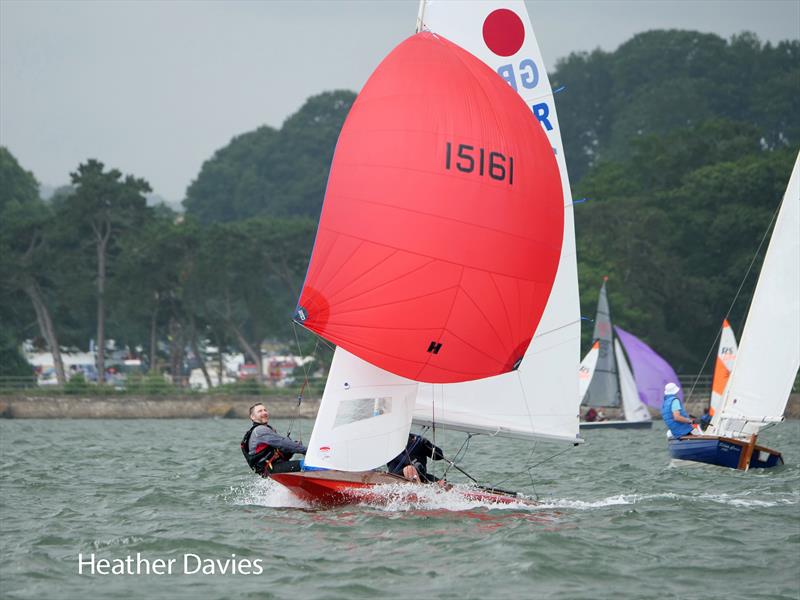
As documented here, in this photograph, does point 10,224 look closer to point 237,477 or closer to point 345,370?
point 237,477

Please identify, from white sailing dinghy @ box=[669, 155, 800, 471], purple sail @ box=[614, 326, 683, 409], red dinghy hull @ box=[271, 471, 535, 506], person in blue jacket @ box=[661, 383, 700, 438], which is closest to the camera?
red dinghy hull @ box=[271, 471, 535, 506]

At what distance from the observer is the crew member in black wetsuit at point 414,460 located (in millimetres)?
12641

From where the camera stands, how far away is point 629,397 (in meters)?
35.3

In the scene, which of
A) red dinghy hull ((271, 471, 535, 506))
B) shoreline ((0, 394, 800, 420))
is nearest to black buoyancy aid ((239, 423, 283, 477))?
red dinghy hull ((271, 471, 535, 506))

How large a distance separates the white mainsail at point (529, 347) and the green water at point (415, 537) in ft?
3.19

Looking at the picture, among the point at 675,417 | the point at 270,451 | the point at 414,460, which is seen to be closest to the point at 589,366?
the point at 675,417

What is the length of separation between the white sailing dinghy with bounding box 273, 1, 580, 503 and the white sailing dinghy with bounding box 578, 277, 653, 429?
22536 mm

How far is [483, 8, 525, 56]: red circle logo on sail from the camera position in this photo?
1394cm

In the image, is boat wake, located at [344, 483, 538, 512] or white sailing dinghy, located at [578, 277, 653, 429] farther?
white sailing dinghy, located at [578, 277, 653, 429]

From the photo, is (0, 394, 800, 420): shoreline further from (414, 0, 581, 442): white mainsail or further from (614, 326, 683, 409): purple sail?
(414, 0, 581, 442): white mainsail

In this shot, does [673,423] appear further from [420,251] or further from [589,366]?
[589,366]

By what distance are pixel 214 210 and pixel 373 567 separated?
8712cm

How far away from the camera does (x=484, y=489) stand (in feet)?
43.2

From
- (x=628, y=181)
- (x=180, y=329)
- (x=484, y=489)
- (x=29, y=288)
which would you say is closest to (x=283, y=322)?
(x=180, y=329)
